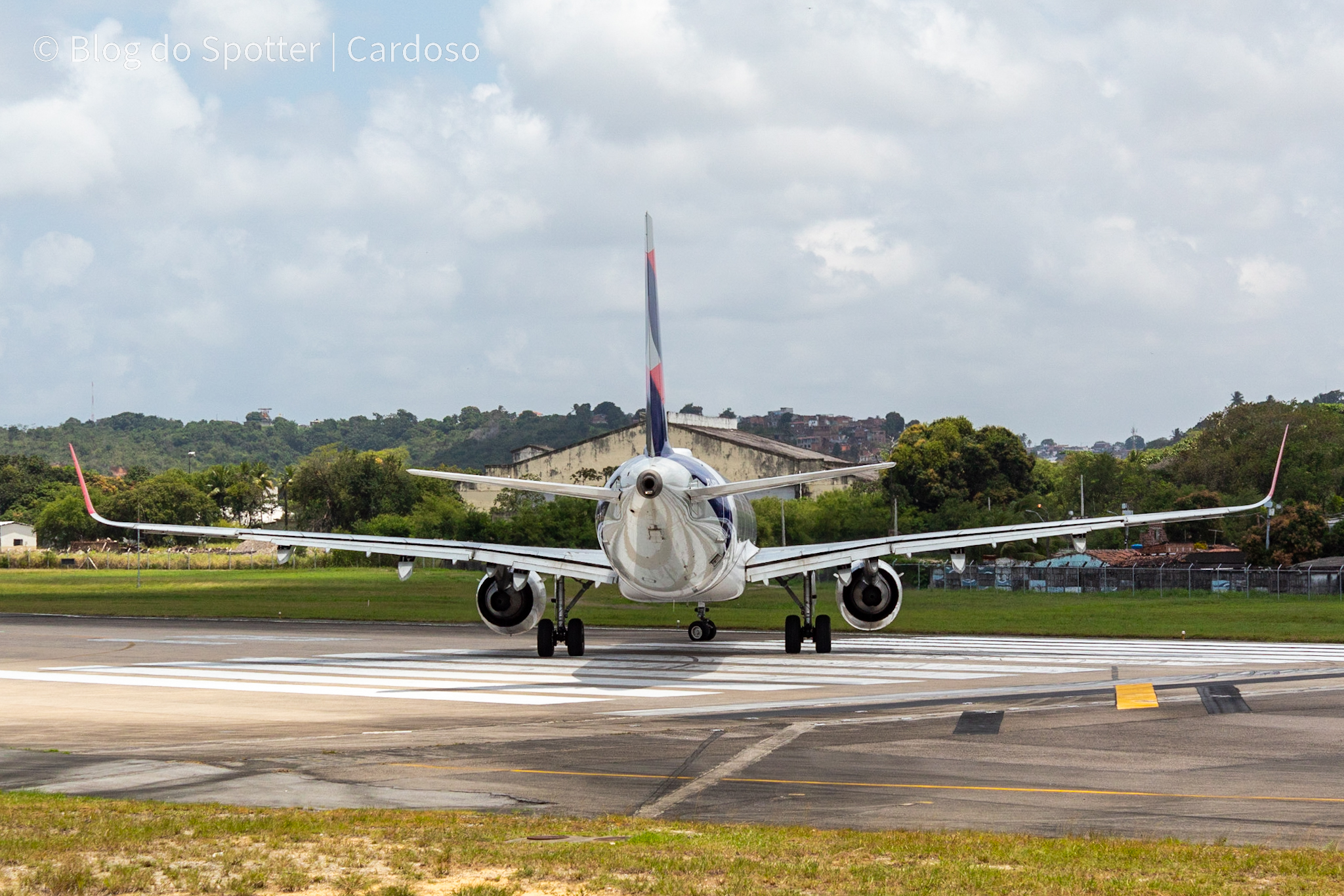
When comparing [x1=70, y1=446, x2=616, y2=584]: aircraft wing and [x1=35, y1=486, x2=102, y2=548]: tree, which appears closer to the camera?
[x1=70, y1=446, x2=616, y2=584]: aircraft wing

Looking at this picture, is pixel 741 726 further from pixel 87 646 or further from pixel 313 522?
pixel 313 522

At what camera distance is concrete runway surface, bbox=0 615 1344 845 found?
12.6m

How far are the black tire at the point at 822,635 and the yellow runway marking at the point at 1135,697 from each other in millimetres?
9825

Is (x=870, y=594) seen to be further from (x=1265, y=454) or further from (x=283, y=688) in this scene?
(x=1265, y=454)

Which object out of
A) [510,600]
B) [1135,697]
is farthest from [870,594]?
[1135,697]

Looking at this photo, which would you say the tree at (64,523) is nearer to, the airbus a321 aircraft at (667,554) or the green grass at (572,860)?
the airbus a321 aircraft at (667,554)

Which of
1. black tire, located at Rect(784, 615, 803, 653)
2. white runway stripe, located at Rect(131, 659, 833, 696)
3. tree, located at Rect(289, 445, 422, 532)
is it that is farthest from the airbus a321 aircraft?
tree, located at Rect(289, 445, 422, 532)

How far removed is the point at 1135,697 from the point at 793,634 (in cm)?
1154

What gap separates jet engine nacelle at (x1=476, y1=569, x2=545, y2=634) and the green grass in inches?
781

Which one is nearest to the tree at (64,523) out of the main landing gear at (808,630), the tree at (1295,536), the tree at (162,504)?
the tree at (162,504)

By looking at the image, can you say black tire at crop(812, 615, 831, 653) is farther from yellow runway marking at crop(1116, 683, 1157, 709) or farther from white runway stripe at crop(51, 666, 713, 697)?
yellow runway marking at crop(1116, 683, 1157, 709)

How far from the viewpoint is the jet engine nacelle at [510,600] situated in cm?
3134

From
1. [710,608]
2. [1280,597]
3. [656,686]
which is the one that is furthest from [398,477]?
[656,686]

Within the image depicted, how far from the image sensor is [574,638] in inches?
1246
